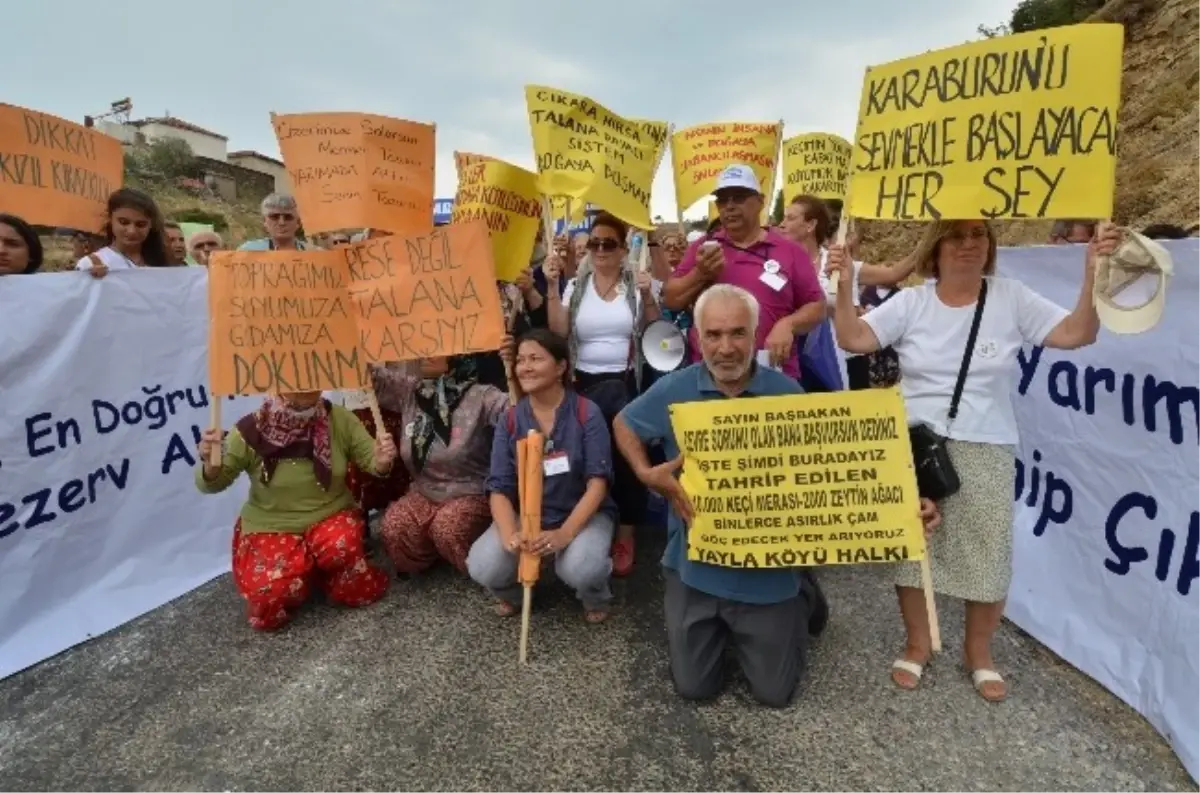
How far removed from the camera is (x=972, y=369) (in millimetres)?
2795

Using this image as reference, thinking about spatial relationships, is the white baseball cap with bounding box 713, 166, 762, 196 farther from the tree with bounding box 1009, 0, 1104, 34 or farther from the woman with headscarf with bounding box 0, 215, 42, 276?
the tree with bounding box 1009, 0, 1104, 34

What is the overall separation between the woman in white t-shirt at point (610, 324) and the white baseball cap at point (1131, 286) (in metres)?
2.21

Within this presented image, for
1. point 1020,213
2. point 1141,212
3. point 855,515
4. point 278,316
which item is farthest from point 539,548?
point 1141,212

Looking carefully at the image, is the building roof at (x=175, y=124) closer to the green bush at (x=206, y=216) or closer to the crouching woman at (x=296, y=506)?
the green bush at (x=206, y=216)

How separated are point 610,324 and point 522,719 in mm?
2118

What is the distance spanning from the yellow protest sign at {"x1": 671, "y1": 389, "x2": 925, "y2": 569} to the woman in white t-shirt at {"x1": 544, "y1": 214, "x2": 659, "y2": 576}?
122 centimetres

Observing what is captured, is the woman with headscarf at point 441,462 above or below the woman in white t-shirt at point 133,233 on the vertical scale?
below

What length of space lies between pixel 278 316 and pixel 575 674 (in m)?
2.18

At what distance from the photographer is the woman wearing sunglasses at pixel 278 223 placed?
4668mm

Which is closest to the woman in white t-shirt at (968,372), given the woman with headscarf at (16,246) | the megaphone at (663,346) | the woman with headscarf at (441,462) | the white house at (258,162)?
the megaphone at (663,346)

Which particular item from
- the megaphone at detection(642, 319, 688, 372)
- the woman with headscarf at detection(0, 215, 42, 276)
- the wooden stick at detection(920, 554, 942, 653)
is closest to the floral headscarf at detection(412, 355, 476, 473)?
the megaphone at detection(642, 319, 688, 372)

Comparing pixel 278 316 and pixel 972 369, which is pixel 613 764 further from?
pixel 278 316

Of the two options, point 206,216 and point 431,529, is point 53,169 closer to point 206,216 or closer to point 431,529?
point 431,529

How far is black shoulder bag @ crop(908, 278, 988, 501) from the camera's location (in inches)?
109
